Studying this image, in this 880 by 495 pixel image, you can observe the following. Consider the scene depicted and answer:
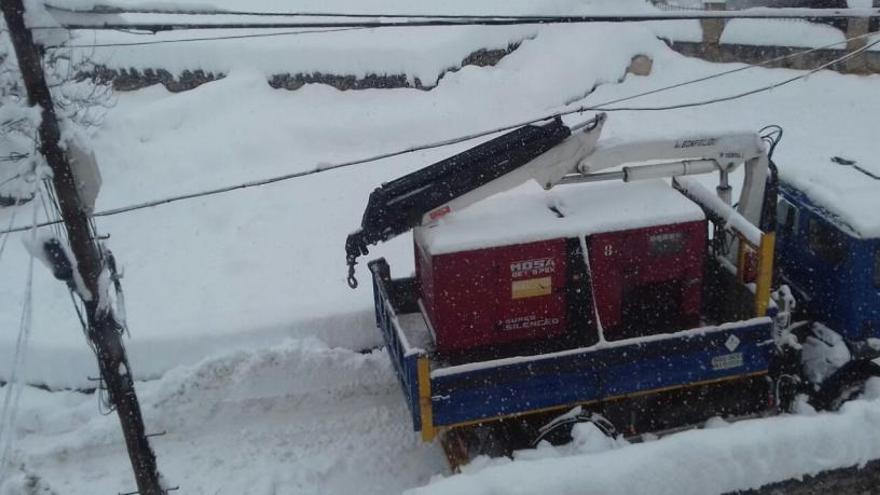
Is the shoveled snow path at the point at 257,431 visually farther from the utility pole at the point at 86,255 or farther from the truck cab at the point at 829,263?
the truck cab at the point at 829,263

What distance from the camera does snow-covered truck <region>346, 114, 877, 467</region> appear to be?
748cm

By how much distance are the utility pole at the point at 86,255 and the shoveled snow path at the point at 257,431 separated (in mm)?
1396

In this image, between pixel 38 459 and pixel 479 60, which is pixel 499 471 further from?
pixel 479 60

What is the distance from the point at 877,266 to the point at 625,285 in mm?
2441

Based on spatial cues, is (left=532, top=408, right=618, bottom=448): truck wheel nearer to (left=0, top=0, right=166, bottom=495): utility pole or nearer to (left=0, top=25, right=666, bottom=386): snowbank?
(left=0, top=25, right=666, bottom=386): snowbank

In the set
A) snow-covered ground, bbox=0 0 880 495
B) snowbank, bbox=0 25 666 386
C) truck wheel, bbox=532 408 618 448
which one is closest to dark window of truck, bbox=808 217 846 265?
snow-covered ground, bbox=0 0 880 495

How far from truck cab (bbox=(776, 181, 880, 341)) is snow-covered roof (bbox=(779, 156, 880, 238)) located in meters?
0.02

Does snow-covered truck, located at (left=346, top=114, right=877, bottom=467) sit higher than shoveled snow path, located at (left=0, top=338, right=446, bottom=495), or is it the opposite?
snow-covered truck, located at (left=346, top=114, right=877, bottom=467)

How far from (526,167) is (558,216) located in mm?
602

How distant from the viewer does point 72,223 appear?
6258 millimetres

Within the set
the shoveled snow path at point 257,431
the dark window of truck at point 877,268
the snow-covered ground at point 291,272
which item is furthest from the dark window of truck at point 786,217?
the shoveled snow path at point 257,431

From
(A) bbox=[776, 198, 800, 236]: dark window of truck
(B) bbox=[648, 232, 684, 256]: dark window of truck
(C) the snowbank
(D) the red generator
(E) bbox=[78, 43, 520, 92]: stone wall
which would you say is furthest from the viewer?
(E) bbox=[78, 43, 520, 92]: stone wall

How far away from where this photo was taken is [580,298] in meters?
7.85

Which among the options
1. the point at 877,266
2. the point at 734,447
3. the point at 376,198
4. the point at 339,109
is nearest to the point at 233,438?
the point at 376,198
